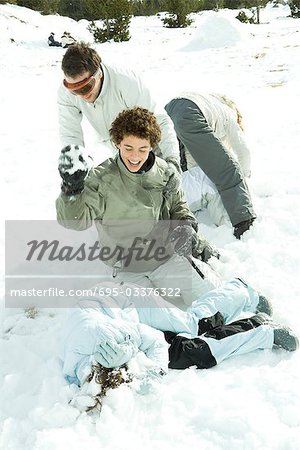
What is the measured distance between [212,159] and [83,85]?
1.22 meters

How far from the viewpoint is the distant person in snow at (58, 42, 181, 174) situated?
110 inches

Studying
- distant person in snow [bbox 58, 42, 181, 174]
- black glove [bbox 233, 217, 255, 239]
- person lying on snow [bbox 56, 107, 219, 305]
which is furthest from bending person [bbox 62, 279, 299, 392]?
distant person in snow [bbox 58, 42, 181, 174]

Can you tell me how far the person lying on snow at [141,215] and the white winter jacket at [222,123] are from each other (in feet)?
3.83

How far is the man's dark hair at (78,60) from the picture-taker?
2746 mm

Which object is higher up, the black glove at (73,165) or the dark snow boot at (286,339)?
the black glove at (73,165)

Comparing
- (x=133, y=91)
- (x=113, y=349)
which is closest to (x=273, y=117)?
(x=133, y=91)

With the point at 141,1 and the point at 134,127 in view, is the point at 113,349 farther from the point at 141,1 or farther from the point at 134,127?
the point at 141,1

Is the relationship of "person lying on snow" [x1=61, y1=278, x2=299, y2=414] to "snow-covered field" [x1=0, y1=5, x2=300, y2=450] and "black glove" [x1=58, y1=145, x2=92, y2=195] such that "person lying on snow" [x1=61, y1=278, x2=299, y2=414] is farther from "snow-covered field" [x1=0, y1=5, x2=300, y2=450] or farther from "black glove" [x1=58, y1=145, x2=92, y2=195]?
"black glove" [x1=58, y1=145, x2=92, y2=195]

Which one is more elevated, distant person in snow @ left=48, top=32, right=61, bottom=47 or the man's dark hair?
distant person in snow @ left=48, top=32, right=61, bottom=47

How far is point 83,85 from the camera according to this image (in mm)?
2832

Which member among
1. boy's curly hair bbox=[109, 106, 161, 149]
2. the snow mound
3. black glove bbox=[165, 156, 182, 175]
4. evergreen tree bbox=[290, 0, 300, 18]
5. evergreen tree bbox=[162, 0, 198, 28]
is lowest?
black glove bbox=[165, 156, 182, 175]

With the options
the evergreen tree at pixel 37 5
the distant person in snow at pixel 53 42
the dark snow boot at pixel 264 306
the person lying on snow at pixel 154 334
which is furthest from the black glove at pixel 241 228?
the evergreen tree at pixel 37 5

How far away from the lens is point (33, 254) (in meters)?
3.41

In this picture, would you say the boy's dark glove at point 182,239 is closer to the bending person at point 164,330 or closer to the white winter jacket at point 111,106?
the bending person at point 164,330
